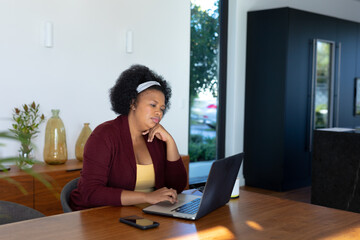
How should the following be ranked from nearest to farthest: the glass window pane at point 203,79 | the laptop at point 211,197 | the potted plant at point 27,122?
the laptop at point 211,197 → the potted plant at point 27,122 → the glass window pane at point 203,79

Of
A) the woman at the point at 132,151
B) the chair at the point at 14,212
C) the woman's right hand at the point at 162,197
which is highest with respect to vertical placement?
the woman at the point at 132,151

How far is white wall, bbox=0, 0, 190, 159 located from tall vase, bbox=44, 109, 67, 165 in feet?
0.58

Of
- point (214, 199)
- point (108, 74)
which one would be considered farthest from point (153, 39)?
point (214, 199)

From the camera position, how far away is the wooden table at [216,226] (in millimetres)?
1514

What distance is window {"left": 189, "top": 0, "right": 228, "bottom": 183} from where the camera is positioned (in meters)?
5.35

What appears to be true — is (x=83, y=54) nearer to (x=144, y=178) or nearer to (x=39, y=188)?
(x=39, y=188)

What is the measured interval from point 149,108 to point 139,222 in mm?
883

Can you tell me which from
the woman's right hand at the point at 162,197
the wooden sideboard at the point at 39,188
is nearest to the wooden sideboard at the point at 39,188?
the wooden sideboard at the point at 39,188

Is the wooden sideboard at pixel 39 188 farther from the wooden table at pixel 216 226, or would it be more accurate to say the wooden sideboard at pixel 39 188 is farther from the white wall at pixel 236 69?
the white wall at pixel 236 69

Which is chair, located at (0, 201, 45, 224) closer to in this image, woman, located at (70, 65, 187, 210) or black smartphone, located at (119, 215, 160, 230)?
woman, located at (70, 65, 187, 210)

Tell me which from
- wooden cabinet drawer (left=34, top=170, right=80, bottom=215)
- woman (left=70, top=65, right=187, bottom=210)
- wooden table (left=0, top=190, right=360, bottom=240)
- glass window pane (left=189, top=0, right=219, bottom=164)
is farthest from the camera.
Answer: glass window pane (left=189, top=0, right=219, bottom=164)

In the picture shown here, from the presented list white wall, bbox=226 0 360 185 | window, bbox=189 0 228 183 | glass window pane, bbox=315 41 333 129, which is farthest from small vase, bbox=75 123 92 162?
glass window pane, bbox=315 41 333 129

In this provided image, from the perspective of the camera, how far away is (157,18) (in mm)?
4629

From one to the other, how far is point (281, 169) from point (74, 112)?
2668 millimetres
